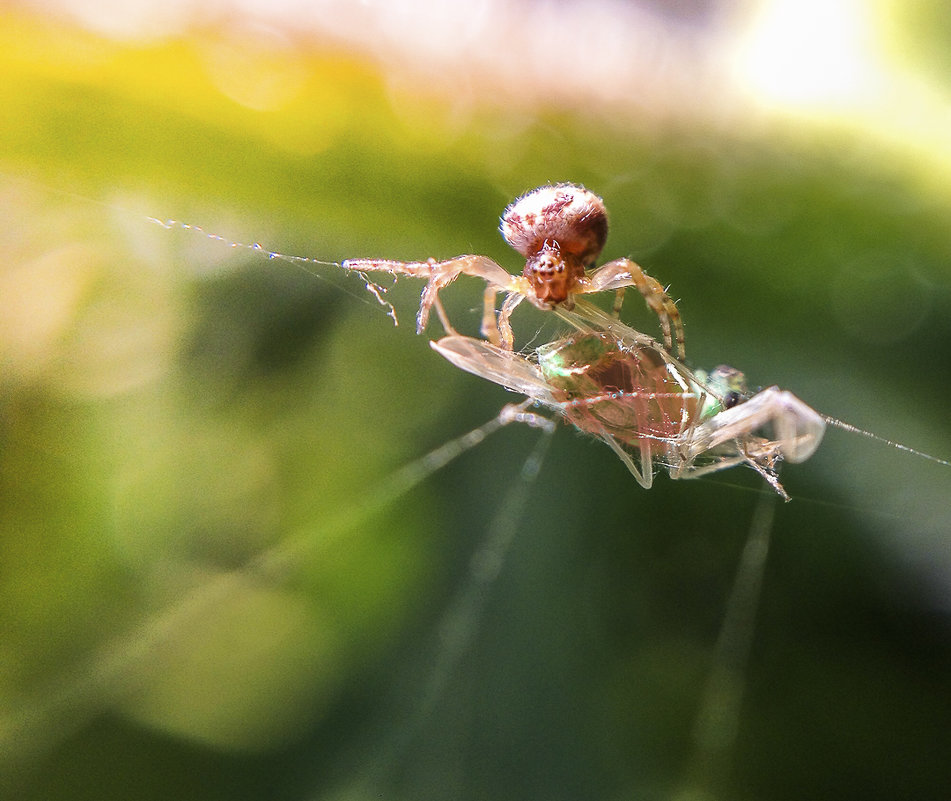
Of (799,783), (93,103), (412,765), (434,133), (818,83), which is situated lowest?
(412,765)

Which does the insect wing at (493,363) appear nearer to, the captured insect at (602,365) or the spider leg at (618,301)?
the captured insect at (602,365)

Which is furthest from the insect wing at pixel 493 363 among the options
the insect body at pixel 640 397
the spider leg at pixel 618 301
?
the spider leg at pixel 618 301

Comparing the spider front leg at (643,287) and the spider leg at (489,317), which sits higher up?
the spider front leg at (643,287)

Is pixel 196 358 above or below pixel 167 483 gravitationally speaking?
above

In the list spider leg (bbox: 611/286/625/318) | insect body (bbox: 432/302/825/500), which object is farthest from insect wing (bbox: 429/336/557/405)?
spider leg (bbox: 611/286/625/318)

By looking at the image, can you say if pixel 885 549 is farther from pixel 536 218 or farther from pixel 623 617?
pixel 536 218

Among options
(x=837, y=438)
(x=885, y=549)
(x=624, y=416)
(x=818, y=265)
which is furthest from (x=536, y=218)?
(x=885, y=549)

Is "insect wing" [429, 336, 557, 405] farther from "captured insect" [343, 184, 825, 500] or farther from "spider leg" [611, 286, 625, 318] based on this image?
"spider leg" [611, 286, 625, 318]

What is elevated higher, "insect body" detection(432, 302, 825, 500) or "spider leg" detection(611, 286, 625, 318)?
"spider leg" detection(611, 286, 625, 318)
